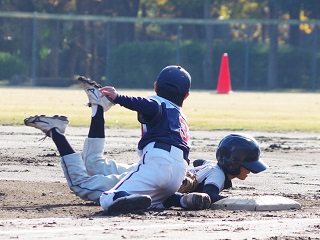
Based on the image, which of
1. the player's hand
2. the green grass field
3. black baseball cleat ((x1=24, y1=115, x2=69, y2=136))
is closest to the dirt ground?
black baseball cleat ((x1=24, y1=115, x2=69, y2=136))

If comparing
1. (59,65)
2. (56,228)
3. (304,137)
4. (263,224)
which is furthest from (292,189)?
(59,65)

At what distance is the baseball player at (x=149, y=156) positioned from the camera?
785 cm

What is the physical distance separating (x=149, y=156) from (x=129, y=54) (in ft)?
106

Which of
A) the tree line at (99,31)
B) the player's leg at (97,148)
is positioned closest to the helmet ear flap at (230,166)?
the player's leg at (97,148)

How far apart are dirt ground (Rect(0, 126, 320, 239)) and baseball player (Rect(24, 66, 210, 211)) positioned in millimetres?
134

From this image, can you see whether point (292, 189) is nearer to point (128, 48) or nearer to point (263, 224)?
point (263, 224)

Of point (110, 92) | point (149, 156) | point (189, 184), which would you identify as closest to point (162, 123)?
point (149, 156)

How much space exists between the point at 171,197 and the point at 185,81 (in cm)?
101

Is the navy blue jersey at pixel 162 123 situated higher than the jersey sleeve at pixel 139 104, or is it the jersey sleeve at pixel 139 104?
the jersey sleeve at pixel 139 104

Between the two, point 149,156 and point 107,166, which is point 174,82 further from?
point 107,166

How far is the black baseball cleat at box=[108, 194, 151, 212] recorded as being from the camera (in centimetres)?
752

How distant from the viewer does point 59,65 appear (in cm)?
3919

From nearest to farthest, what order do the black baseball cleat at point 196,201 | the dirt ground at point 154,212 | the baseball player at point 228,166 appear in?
the dirt ground at point 154,212
the black baseball cleat at point 196,201
the baseball player at point 228,166

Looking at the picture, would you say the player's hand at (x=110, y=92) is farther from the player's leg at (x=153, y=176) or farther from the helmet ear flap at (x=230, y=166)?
the helmet ear flap at (x=230, y=166)
